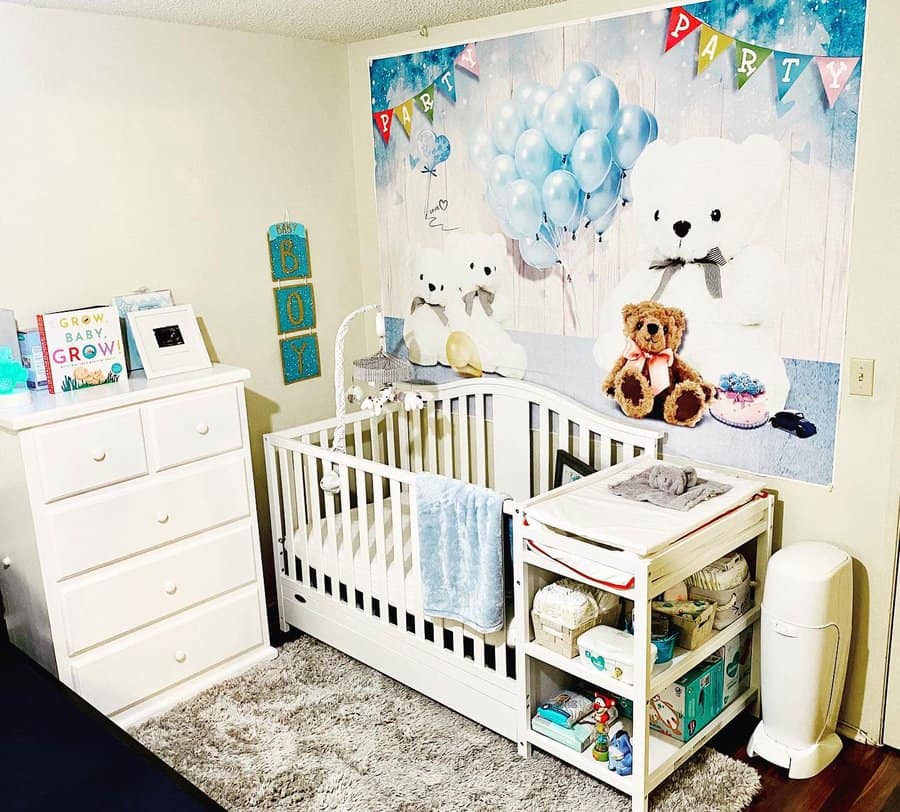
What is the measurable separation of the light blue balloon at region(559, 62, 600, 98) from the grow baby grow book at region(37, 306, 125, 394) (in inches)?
62.0

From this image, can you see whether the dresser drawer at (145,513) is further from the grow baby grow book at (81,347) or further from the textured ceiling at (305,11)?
the textured ceiling at (305,11)

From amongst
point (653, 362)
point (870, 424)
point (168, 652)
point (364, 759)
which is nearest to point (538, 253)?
point (653, 362)

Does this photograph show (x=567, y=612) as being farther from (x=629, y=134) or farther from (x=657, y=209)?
(x=629, y=134)

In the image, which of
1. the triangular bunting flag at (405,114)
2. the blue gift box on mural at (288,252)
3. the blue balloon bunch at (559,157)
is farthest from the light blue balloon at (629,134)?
the blue gift box on mural at (288,252)

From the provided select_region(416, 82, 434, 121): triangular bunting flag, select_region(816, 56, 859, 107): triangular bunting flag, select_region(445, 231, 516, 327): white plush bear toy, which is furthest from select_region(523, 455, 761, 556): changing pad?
select_region(416, 82, 434, 121): triangular bunting flag

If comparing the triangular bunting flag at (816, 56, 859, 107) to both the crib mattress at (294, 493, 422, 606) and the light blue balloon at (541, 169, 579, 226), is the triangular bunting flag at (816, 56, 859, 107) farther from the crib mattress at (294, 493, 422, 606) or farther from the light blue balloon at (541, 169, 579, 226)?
the crib mattress at (294, 493, 422, 606)

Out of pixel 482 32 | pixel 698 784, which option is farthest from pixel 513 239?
pixel 698 784

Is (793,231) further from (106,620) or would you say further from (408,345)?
(106,620)

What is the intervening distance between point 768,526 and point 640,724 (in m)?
0.69

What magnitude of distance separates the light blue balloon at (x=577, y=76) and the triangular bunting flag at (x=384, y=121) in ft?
2.70

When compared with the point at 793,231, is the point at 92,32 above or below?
above

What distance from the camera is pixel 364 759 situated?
251 centimetres

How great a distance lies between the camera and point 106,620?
2.65 meters

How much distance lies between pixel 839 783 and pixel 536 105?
2.16 meters
